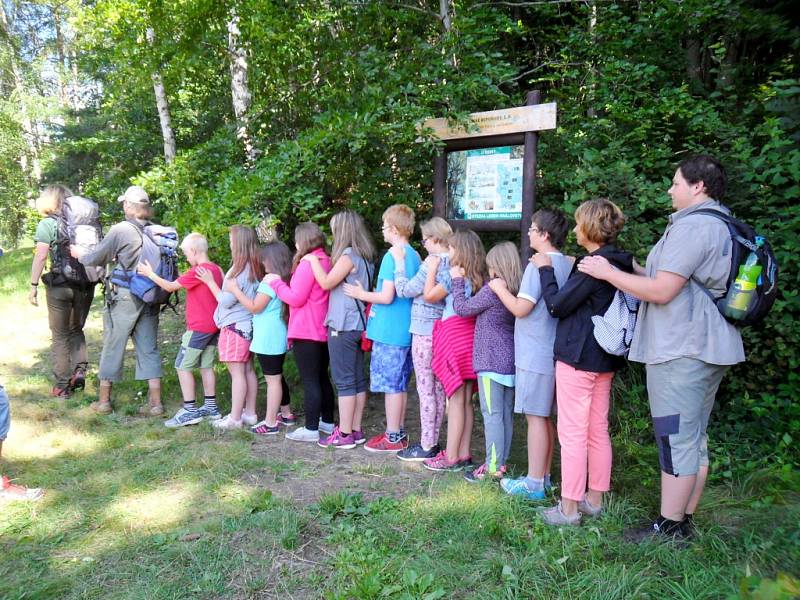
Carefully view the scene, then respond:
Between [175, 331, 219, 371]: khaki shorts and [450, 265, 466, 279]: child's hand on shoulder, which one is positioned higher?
[450, 265, 466, 279]: child's hand on shoulder

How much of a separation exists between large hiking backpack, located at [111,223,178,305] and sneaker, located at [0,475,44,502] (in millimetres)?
1985

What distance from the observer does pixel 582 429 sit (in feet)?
11.0

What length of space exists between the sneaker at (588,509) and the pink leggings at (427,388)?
1265 millimetres

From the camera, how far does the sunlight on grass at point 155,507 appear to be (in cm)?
351

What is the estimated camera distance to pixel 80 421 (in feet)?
17.9

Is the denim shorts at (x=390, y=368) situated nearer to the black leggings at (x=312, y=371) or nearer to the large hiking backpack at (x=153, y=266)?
the black leggings at (x=312, y=371)

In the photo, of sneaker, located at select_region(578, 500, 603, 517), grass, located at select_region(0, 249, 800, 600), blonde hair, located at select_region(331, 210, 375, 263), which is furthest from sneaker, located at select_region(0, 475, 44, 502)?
sneaker, located at select_region(578, 500, 603, 517)

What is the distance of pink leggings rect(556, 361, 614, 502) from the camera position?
132 inches

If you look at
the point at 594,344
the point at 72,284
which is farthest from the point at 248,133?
the point at 594,344

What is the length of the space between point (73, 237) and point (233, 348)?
2194mm

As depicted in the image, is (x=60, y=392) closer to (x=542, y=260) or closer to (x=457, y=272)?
(x=457, y=272)

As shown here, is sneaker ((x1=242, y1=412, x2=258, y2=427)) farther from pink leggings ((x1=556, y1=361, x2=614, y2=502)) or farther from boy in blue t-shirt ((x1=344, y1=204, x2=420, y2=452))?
pink leggings ((x1=556, y1=361, x2=614, y2=502))

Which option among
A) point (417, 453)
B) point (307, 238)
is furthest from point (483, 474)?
point (307, 238)

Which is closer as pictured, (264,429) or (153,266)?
(264,429)
